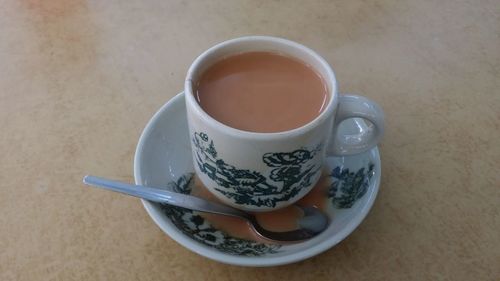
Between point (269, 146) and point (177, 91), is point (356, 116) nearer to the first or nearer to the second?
point (269, 146)

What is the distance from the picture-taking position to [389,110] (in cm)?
78

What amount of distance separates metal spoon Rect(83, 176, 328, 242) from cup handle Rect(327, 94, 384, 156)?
0.30 feet

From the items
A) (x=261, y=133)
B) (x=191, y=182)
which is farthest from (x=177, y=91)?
(x=261, y=133)

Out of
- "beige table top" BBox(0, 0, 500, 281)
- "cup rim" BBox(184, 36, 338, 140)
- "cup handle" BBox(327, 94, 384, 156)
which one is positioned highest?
"cup rim" BBox(184, 36, 338, 140)

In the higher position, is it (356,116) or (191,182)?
(356,116)

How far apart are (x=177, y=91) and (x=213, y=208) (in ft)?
0.95

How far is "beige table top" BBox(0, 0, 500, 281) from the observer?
59 centimetres

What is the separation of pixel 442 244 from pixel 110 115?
21.1 inches

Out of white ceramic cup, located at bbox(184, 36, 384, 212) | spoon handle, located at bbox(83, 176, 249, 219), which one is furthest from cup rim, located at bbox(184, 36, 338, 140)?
spoon handle, located at bbox(83, 176, 249, 219)

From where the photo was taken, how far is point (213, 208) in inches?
23.3

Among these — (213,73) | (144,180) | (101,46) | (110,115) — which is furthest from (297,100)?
(101,46)

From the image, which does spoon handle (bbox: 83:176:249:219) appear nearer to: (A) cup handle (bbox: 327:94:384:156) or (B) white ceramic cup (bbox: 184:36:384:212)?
(B) white ceramic cup (bbox: 184:36:384:212)

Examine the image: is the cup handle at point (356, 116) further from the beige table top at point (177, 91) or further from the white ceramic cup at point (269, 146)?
the beige table top at point (177, 91)

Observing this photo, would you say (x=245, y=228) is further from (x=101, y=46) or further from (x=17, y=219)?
(x=101, y=46)
